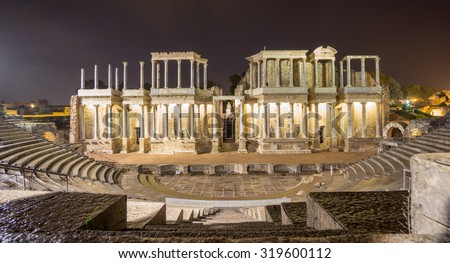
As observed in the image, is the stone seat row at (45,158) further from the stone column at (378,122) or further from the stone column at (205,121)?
the stone column at (378,122)

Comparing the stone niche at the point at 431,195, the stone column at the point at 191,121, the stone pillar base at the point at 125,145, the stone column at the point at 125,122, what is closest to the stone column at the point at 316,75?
the stone column at the point at 191,121

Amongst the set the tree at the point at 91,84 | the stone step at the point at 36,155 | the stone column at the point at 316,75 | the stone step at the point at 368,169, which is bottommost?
the stone step at the point at 368,169

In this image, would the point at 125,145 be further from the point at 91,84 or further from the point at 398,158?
the point at 91,84

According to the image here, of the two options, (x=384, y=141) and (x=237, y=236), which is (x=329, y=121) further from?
(x=237, y=236)

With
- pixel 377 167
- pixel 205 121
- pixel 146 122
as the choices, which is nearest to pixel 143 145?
pixel 146 122

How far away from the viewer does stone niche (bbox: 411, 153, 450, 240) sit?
2617 millimetres

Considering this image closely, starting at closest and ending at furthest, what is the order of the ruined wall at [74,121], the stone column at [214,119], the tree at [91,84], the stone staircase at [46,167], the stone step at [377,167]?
1. the stone staircase at [46,167]
2. the stone step at [377,167]
3. the stone column at [214,119]
4. the ruined wall at [74,121]
5. the tree at [91,84]

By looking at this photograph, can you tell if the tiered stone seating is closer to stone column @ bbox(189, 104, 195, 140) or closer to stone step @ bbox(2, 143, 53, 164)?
stone step @ bbox(2, 143, 53, 164)

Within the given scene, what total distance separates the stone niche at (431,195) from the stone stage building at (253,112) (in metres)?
24.1

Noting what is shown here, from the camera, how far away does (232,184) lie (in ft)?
56.0

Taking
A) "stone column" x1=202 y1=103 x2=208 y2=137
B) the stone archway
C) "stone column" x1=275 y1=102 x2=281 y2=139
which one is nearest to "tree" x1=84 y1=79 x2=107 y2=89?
"stone column" x1=202 y1=103 x2=208 y2=137

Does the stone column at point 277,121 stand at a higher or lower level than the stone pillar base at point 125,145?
higher

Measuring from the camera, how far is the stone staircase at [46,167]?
10.2m

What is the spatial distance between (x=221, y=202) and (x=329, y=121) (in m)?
20.8
